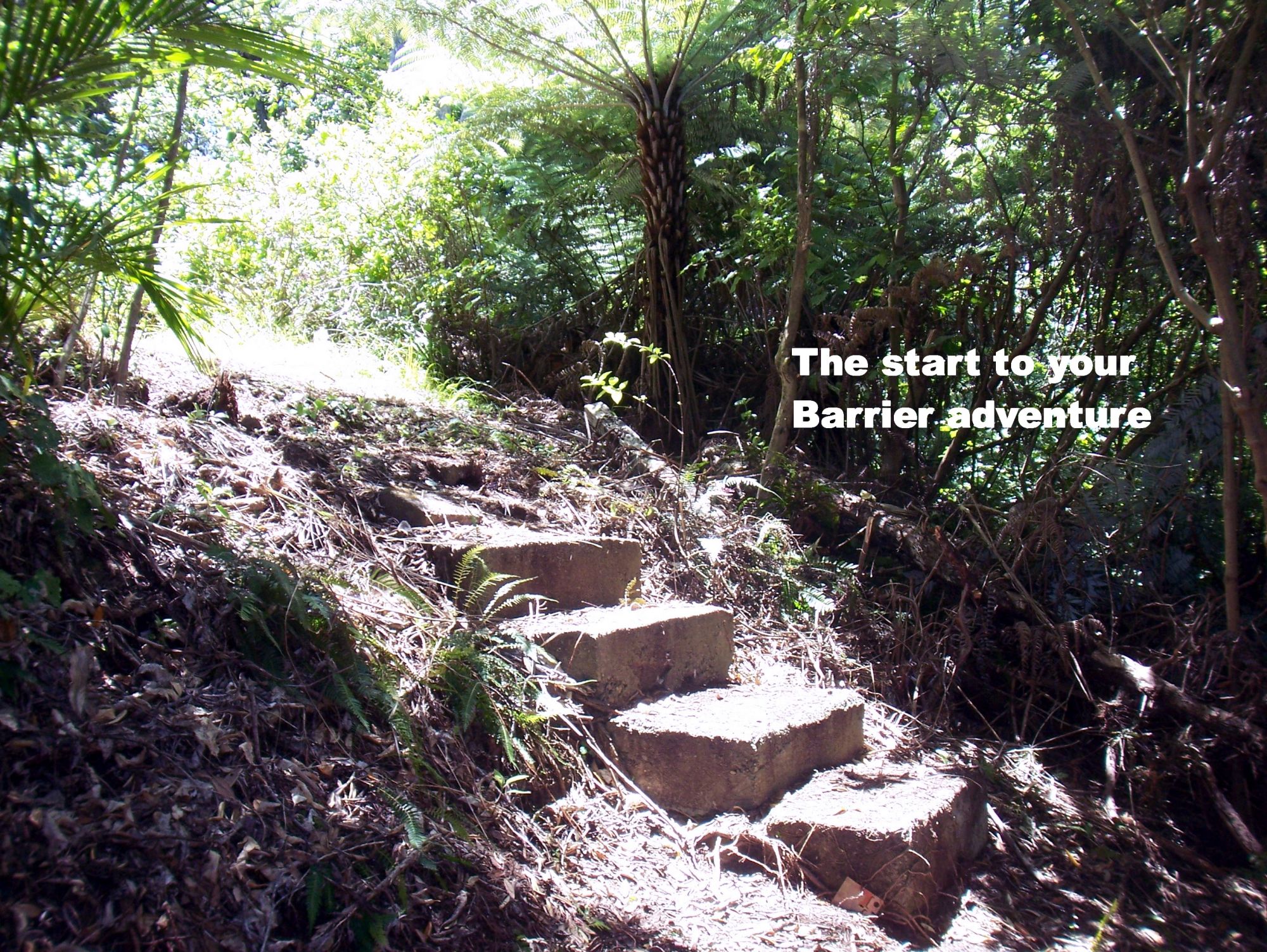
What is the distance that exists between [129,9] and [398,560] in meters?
1.75

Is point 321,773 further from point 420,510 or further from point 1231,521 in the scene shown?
point 1231,521

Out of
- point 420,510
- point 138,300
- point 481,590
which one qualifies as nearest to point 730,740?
point 481,590

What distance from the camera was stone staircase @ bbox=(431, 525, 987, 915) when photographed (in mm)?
2732

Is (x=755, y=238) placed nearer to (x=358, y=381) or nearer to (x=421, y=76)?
(x=358, y=381)

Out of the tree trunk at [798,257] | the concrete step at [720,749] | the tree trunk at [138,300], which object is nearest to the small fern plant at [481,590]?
the concrete step at [720,749]

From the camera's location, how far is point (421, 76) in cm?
777

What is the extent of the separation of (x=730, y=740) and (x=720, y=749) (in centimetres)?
5

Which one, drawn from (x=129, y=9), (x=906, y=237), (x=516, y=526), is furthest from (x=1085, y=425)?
(x=129, y=9)

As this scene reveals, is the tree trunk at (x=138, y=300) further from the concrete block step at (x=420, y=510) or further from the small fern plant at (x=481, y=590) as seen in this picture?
the small fern plant at (x=481, y=590)

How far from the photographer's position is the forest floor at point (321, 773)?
5.95ft

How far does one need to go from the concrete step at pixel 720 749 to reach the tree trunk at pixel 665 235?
2699mm

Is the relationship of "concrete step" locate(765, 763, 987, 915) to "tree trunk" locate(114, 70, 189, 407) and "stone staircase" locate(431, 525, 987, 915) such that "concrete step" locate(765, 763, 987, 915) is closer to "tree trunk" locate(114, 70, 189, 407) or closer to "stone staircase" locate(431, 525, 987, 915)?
"stone staircase" locate(431, 525, 987, 915)

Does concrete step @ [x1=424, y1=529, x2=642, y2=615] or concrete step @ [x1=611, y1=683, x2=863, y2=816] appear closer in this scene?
concrete step @ [x1=611, y1=683, x2=863, y2=816]

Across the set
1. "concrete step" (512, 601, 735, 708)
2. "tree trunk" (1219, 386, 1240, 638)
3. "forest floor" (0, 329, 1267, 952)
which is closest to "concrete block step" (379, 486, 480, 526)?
"forest floor" (0, 329, 1267, 952)
